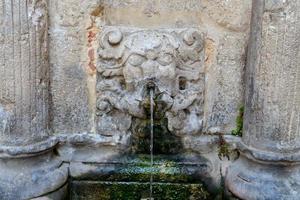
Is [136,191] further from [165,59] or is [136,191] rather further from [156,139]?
[165,59]

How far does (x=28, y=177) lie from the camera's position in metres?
2.55

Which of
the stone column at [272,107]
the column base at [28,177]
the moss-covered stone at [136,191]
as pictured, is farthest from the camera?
the moss-covered stone at [136,191]

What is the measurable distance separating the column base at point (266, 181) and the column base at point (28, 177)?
3.11 ft

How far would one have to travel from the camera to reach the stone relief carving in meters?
2.62

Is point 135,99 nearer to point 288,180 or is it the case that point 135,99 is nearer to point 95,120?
point 95,120

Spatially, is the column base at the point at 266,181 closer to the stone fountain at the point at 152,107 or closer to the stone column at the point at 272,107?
the stone column at the point at 272,107

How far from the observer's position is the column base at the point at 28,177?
8.29 feet

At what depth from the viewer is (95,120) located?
2.75 metres

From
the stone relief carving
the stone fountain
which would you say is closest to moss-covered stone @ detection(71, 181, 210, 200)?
the stone fountain

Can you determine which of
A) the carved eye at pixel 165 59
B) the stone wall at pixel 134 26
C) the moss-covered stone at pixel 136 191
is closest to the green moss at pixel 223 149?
the stone wall at pixel 134 26

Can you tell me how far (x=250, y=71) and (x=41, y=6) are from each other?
110cm

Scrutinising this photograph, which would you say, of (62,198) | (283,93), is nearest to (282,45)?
(283,93)

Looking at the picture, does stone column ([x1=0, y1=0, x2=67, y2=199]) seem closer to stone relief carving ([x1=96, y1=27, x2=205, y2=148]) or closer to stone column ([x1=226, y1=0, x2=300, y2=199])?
stone relief carving ([x1=96, y1=27, x2=205, y2=148])

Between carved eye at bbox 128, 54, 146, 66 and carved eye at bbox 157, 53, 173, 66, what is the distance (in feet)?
0.28
